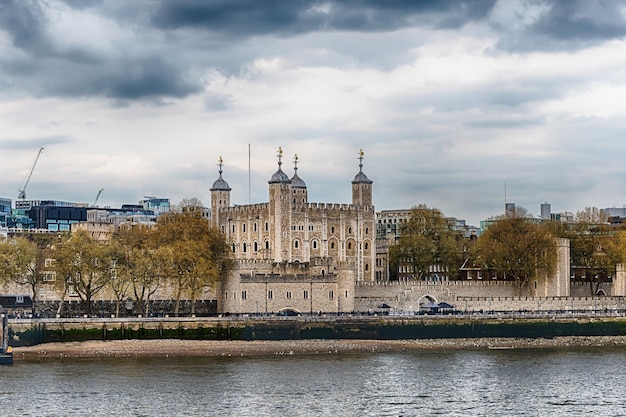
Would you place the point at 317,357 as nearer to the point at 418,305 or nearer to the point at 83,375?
the point at 83,375

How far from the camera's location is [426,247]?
136m

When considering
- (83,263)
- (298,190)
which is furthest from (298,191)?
(83,263)

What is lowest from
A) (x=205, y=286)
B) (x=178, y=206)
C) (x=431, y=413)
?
(x=431, y=413)

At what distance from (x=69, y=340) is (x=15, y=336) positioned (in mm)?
4309

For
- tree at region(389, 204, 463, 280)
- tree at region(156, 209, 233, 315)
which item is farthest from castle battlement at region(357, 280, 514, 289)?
tree at region(156, 209, 233, 315)

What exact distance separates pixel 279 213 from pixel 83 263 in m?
27.1

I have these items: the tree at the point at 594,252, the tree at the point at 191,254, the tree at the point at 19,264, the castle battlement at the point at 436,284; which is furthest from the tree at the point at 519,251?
the tree at the point at 19,264

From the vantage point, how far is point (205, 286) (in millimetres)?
116312

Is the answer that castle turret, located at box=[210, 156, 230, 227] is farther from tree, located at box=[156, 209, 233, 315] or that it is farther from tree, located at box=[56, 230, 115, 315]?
tree, located at box=[56, 230, 115, 315]

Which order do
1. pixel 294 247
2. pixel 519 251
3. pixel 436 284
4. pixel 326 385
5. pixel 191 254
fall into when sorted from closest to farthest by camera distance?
1. pixel 326 385
2. pixel 191 254
3. pixel 436 284
4. pixel 519 251
5. pixel 294 247

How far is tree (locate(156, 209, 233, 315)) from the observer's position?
368 feet

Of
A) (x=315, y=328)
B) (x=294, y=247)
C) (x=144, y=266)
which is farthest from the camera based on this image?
(x=294, y=247)

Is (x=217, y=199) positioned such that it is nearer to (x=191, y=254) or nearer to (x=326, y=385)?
(x=191, y=254)

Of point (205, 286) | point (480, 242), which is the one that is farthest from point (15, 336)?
point (480, 242)
